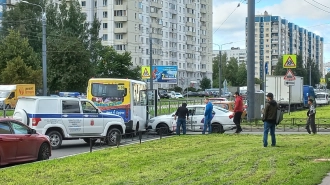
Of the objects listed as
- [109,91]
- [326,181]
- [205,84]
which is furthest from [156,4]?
[326,181]

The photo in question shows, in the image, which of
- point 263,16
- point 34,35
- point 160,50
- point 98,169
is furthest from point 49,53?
point 263,16

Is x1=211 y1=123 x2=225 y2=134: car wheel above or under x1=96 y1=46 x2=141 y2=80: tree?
under

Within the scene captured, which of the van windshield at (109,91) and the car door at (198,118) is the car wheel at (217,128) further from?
the van windshield at (109,91)

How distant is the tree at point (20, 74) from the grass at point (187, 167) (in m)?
42.4

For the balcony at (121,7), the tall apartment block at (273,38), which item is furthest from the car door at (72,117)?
the tall apartment block at (273,38)

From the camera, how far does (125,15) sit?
9669cm

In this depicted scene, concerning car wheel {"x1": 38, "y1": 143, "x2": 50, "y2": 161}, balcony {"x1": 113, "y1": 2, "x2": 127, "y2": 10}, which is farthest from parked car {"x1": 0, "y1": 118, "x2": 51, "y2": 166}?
balcony {"x1": 113, "y1": 2, "x2": 127, "y2": 10}

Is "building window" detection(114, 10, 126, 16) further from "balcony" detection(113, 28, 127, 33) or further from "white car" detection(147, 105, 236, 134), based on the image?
"white car" detection(147, 105, 236, 134)

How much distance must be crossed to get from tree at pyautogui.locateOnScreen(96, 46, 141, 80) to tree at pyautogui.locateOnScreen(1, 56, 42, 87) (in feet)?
46.8

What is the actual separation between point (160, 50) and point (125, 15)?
50.4 ft

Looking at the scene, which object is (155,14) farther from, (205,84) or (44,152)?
(44,152)

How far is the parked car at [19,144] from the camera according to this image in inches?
510

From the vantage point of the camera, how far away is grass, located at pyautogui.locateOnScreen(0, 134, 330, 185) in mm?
9531

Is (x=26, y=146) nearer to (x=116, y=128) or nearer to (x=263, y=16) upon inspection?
(x=116, y=128)
